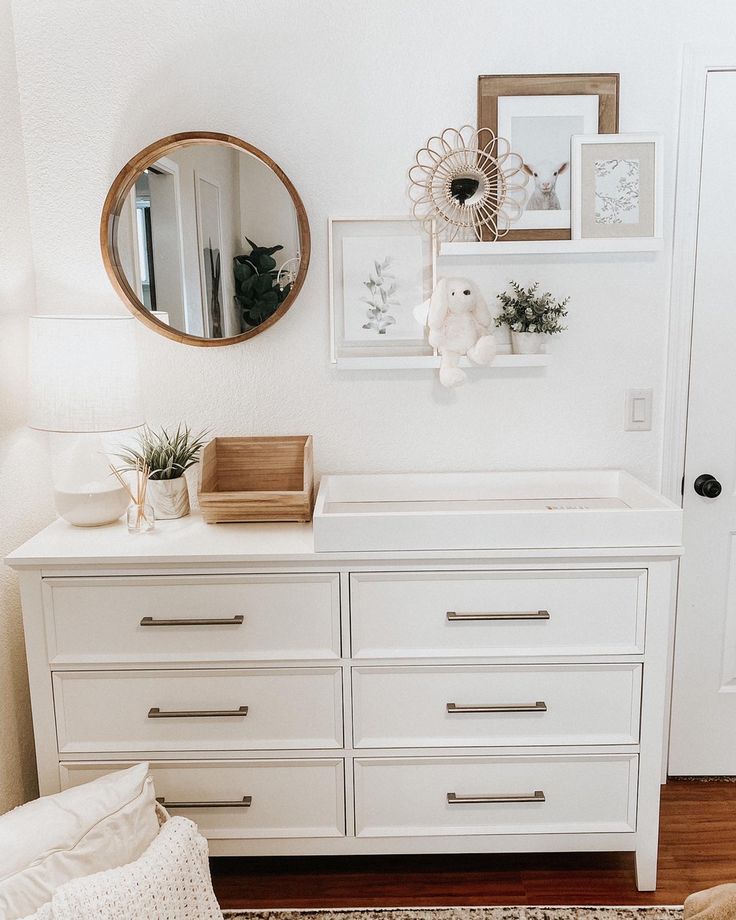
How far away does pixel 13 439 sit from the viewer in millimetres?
2021

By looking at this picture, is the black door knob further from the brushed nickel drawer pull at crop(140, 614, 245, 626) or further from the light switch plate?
the brushed nickel drawer pull at crop(140, 614, 245, 626)

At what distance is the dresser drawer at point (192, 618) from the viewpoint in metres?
1.81

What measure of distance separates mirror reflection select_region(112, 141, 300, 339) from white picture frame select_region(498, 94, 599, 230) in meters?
0.62

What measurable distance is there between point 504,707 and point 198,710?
73 centimetres

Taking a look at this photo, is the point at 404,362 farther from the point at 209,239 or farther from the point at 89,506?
the point at 89,506

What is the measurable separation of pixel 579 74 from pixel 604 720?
164 cm

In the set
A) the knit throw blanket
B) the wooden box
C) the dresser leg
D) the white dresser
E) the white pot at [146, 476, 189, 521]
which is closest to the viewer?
the knit throw blanket

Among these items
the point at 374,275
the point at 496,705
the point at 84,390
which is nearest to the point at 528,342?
the point at 374,275

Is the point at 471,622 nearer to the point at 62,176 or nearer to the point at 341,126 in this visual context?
the point at 341,126

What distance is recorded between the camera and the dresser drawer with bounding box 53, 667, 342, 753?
185 cm

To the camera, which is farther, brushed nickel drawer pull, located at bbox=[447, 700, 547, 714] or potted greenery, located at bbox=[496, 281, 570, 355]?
potted greenery, located at bbox=[496, 281, 570, 355]

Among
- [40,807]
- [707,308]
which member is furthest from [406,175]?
[40,807]

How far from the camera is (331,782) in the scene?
189 centimetres

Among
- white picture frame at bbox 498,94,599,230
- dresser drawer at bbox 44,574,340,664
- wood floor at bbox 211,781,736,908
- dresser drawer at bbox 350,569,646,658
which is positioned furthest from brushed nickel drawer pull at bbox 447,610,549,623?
white picture frame at bbox 498,94,599,230
